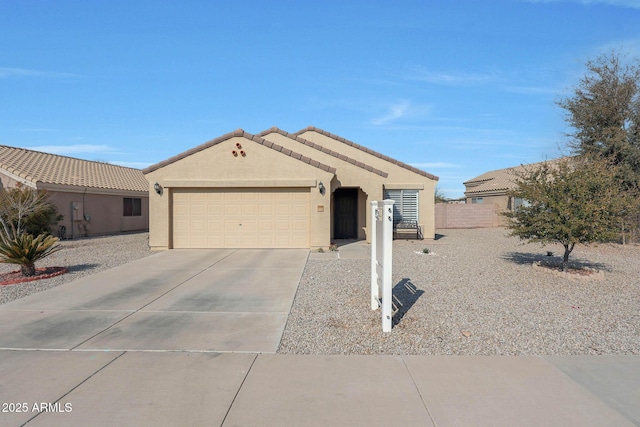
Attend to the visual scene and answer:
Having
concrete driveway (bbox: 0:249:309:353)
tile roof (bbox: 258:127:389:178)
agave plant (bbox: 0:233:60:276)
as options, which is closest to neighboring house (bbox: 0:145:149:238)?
agave plant (bbox: 0:233:60:276)

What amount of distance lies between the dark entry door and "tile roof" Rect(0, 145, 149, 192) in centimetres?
1289

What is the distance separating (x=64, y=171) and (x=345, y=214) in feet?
50.2

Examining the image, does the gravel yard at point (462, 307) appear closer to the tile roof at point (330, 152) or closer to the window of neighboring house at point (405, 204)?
the tile roof at point (330, 152)

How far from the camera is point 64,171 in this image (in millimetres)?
22844

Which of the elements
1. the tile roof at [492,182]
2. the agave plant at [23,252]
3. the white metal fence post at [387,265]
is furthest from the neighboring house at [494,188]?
the agave plant at [23,252]

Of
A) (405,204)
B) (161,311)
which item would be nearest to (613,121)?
(405,204)

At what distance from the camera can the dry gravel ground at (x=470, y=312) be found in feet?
18.4

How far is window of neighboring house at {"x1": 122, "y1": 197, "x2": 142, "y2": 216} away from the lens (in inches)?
1001

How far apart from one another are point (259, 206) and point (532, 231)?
30.0 ft

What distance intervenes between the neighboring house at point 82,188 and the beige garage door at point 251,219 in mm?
7525

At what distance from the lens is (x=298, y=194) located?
15.7 metres

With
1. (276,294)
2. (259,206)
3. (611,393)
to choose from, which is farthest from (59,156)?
(611,393)

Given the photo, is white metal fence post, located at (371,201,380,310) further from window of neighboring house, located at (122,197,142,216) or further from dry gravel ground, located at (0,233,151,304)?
window of neighboring house, located at (122,197,142,216)

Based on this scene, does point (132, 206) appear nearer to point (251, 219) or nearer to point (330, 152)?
point (251, 219)
